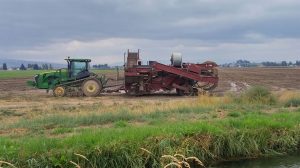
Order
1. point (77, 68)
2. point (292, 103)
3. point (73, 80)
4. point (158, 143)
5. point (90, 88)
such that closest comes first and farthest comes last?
point (158, 143) < point (292, 103) < point (90, 88) < point (73, 80) < point (77, 68)

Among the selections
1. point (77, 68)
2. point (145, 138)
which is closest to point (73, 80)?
point (77, 68)

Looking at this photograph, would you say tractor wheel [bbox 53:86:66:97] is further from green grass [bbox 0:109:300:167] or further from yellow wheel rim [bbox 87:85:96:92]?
green grass [bbox 0:109:300:167]

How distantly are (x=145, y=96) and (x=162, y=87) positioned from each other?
3.93 feet

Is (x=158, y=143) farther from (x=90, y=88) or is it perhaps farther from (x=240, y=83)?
(x=240, y=83)

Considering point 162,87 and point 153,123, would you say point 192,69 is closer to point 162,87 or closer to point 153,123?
point 162,87

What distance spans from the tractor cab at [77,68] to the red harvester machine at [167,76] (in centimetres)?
278

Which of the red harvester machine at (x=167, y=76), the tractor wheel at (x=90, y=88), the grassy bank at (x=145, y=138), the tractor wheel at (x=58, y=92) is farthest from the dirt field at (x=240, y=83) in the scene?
the grassy bank at (x=145, y=138)

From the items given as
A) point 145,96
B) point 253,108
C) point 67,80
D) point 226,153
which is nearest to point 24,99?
point 67,80

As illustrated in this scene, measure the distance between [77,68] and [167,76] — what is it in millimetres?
5590

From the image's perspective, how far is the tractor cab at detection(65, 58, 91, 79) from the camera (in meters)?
30.3

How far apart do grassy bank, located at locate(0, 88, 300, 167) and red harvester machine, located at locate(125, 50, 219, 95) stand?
9.54 m

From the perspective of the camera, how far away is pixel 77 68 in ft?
100

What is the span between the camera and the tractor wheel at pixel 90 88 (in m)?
29.8

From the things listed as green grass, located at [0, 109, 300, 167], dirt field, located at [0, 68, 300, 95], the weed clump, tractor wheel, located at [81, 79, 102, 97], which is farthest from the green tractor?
green grass, located at [0, 109, 300, 167]
